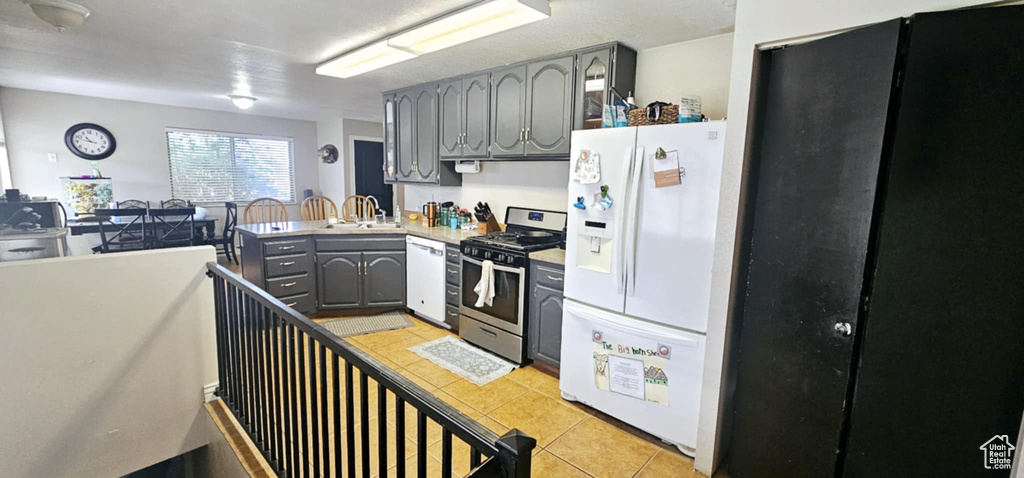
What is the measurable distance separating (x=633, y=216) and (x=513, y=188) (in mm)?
1797

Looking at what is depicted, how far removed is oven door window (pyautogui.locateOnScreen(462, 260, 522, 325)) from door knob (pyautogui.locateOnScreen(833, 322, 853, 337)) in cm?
181

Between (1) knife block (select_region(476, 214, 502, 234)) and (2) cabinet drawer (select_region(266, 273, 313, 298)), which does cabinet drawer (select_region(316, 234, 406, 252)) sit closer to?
(2) cabinet drawer (select_region(266, 273, 313, 298))

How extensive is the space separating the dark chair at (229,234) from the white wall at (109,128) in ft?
0.80

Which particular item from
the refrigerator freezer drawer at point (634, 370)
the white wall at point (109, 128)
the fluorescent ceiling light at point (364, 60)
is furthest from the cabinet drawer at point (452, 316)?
the white wall at point (109, 128)

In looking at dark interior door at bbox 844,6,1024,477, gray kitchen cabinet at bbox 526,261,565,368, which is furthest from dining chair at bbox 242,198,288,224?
dark interior door at bbox 844,6,1024,477

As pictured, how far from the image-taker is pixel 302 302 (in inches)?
153

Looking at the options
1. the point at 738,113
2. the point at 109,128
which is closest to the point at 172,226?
the point at 109,128

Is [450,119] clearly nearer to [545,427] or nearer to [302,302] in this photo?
[302,302]

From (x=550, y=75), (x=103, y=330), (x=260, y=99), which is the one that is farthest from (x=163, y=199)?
(x=550, y=75)

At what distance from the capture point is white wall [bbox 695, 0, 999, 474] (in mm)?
1449

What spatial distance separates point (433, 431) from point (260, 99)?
4.88 metres

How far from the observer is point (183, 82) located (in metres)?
4.29

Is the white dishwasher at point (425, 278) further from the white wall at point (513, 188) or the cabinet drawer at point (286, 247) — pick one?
the cabinet drawer at point (286, 247)

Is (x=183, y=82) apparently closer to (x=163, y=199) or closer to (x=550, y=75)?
(x=163, y=199)
